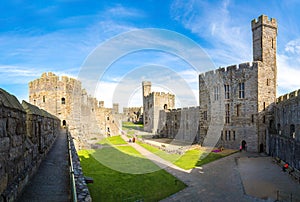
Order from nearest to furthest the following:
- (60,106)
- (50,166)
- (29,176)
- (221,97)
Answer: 1. (29,176)
2. (50,166)
3. (60,106)
4. (221,97)

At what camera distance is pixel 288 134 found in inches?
681

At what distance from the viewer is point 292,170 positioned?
48.8 ft

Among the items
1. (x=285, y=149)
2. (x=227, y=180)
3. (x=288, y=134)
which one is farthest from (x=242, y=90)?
(x=227, y=180)

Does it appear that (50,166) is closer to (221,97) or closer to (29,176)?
(29,176)

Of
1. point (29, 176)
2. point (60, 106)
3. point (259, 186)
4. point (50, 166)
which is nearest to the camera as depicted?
point (29, 176)

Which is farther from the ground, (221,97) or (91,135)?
(221,97)

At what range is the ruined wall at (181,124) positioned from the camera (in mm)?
32000

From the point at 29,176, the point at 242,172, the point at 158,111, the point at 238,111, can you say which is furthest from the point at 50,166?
the point at 158,111

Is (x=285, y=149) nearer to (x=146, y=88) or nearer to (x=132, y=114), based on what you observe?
(x=146, y=88)

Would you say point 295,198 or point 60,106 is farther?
point 60,106

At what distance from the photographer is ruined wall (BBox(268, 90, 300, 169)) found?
49.2 feet

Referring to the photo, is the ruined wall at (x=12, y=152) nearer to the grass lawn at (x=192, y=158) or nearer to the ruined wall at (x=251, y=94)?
the grass lawn at (x=192, y=158)

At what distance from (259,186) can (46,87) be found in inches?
882

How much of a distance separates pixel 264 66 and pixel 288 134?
9558 mm
